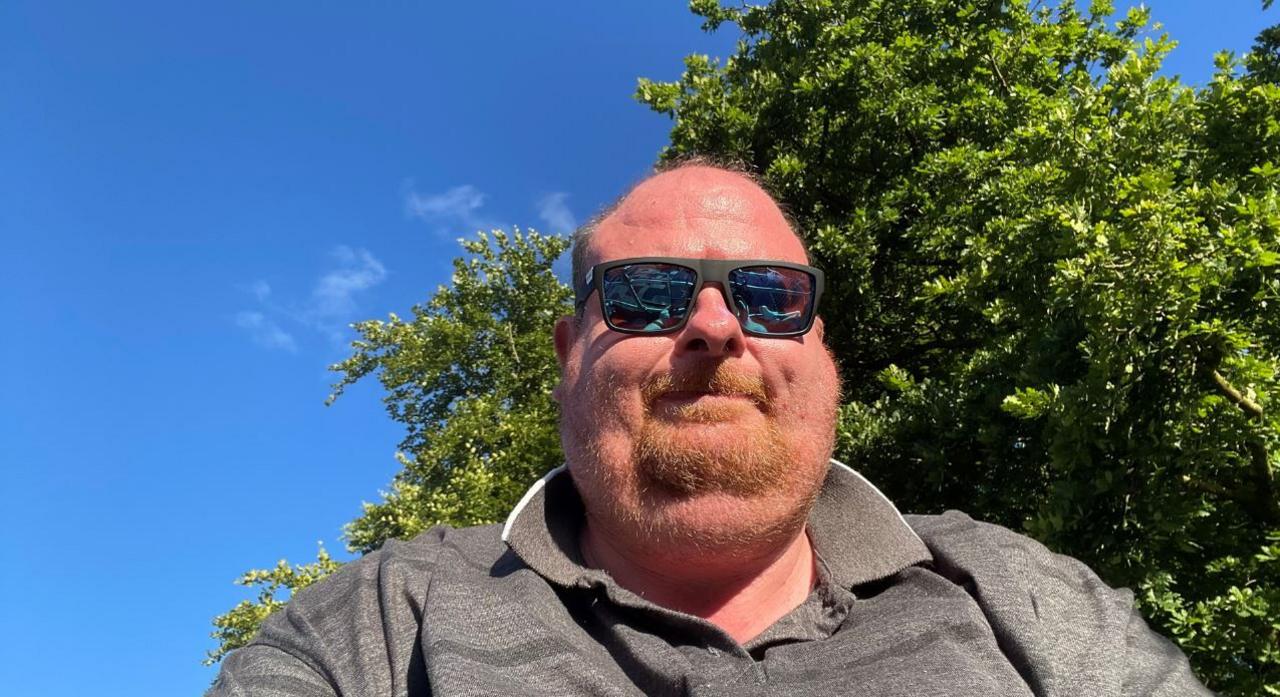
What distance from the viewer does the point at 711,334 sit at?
2242 mm

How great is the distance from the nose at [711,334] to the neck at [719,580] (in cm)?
62

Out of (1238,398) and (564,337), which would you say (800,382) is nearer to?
(564,337)

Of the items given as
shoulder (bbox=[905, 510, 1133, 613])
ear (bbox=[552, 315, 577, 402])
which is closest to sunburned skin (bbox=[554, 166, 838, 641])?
ear (bbox=[552, 315, 577, 402])

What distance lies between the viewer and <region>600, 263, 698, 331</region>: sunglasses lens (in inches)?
91.2

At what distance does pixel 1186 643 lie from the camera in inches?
151

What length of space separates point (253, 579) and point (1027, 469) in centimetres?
1442

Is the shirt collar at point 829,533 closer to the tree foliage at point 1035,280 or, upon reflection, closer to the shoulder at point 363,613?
the shoulder at point 363,613

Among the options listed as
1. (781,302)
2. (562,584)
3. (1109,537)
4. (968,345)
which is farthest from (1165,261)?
(968,345)

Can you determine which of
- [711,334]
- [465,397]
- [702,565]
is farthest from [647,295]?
[465,397]

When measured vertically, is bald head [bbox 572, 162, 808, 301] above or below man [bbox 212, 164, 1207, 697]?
above

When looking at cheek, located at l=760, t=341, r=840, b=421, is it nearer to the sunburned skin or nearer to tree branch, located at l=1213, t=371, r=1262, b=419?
the sunburned skin

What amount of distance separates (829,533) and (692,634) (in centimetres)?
77

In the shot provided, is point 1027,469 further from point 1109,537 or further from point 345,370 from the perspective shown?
point 345,370

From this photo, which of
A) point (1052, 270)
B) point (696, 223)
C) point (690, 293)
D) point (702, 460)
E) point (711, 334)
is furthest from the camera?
point (1052, 270)
